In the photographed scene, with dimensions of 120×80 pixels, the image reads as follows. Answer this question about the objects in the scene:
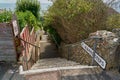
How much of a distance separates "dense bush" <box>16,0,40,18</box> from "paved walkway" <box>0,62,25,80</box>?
11.0m

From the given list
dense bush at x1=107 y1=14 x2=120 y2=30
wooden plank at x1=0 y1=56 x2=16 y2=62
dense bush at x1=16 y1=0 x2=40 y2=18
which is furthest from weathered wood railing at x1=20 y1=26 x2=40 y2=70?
dense bush at x1=16 y1=0 x2=40 y2=18

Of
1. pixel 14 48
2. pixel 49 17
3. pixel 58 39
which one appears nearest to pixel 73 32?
pixel 49 17

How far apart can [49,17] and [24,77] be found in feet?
28.8

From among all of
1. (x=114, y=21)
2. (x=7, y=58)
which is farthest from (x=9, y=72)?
(x=114, y=21)

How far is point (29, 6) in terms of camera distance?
16344mm

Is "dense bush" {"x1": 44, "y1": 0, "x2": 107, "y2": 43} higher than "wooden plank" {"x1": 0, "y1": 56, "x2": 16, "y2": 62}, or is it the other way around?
"dense bush" {"x1": 44, "y1": 0, "x2": 107, "y2": 43}

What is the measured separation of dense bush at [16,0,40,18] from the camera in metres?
16.2

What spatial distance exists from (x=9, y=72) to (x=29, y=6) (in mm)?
11732

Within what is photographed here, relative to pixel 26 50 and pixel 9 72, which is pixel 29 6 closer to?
pixel 26 50

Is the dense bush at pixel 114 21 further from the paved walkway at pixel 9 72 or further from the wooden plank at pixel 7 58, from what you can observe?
the paved walkway at pixel 9 72

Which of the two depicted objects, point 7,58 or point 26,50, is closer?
point 7,58

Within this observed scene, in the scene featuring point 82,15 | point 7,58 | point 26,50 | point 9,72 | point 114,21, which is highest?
point 82,15

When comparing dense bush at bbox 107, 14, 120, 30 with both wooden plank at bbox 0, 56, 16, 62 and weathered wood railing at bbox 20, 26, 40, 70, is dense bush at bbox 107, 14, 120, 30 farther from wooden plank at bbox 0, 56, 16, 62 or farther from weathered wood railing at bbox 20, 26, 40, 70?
wooden plank at bbox 0, 56, 16, 62

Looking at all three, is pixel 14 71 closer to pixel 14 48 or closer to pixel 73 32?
pixel 14 48
